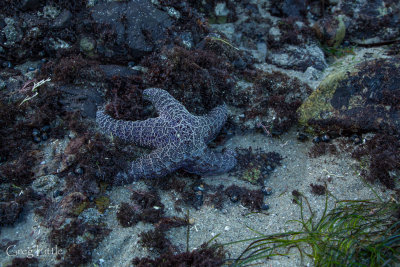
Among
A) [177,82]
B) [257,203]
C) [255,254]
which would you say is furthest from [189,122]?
[255,254]

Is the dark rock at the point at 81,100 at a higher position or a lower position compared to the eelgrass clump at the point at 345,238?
higher

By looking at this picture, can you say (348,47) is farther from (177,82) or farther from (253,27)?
(177,82)

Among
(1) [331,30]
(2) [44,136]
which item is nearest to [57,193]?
(2) [44,136]

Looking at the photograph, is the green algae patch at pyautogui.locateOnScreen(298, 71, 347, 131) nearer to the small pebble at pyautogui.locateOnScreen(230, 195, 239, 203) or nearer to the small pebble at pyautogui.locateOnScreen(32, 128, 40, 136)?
the small pebble at pyautogui.locateOnScreen(230, 195, 239, 203)

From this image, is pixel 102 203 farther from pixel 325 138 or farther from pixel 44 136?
pixel 325 138

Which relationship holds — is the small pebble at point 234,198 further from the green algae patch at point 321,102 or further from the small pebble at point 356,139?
the small pebble at point 356,139

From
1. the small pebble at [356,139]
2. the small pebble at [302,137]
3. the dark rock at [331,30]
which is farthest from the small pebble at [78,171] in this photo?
the dark rock at [331,30]

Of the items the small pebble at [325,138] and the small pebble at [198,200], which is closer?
the small pebble at [198,200]
